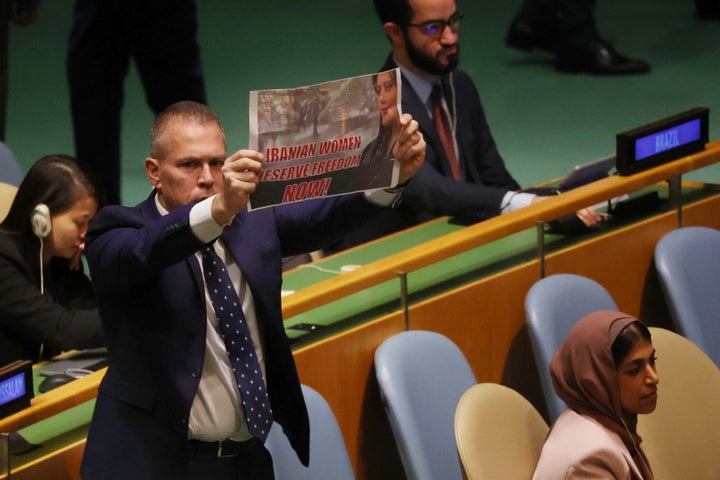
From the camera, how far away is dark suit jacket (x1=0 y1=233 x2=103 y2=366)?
3.39m

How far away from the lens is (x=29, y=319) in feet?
11.1

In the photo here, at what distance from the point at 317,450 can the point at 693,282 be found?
1369mm

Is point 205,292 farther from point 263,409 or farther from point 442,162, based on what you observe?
point 442,162

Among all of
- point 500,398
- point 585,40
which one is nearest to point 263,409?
point 500,398

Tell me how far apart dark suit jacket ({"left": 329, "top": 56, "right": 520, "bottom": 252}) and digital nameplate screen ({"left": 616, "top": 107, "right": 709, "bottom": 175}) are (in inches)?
14.3

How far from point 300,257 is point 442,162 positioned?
0.52 meters

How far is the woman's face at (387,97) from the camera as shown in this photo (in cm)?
241

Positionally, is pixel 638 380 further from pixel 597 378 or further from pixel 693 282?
pixel 693 282

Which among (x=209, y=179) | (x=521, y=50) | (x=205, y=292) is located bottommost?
(x=521, y=50)

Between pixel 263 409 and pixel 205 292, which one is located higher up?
pixel 205 292

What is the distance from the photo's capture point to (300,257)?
13.6 feet

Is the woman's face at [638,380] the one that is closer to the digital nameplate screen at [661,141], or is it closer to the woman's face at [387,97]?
the woman's face at [387,97]

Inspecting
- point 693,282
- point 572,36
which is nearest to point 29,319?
point 693,282

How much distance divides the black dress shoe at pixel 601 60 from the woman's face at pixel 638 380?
16.7 feet
